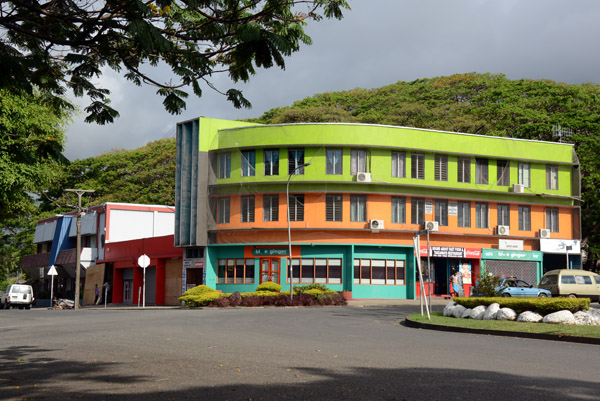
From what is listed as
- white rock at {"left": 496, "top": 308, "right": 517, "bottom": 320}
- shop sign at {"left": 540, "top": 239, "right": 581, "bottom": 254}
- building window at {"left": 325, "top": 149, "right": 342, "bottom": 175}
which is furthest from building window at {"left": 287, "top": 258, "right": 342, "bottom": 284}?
white rock at {"left": 496, "top": 308, "right": 517, "bottom": 320}

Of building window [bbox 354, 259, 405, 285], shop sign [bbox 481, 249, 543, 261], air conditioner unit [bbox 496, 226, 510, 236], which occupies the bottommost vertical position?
building window [bbox 354, 259, 405, 285]

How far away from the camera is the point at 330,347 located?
14.0m

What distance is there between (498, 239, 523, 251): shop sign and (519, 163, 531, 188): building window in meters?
4.07

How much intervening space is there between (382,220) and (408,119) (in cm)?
2101

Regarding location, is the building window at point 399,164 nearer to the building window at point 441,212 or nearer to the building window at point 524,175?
the building window at point 441,212

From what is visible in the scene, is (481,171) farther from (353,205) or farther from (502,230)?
(353,205)

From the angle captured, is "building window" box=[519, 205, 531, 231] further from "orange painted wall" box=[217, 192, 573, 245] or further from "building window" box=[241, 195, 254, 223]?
"building window" box=[241, 195, 254, 223]

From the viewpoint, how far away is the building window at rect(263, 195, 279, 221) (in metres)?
45.9

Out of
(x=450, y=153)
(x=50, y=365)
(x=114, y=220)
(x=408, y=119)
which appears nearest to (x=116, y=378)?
(x=50, y=365)

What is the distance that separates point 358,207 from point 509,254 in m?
12.0

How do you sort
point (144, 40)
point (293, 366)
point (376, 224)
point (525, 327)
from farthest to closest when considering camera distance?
point (376, 224), point (525, 327), point (293, 366), point (144, 40)

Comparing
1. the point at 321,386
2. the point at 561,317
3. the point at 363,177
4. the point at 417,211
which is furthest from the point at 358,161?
the point at 321,386

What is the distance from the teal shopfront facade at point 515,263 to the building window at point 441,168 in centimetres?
621

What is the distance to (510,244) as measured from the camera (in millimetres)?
49062
